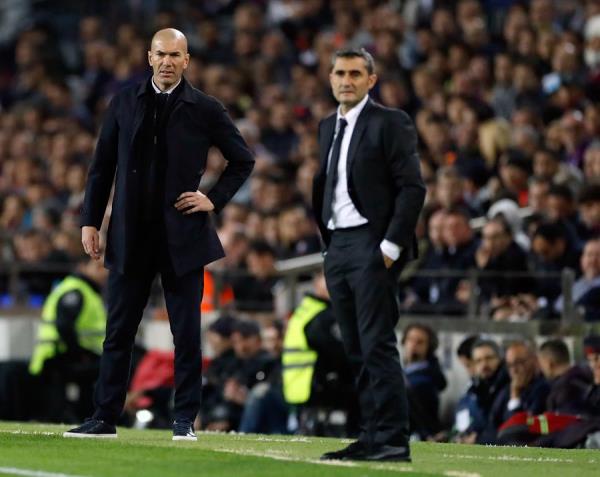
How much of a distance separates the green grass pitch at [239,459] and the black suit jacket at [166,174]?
40.0 inches

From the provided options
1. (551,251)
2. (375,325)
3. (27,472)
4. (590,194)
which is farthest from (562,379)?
(27,472)

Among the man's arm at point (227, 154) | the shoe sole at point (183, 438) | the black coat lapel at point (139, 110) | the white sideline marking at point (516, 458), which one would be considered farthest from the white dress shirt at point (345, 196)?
the shoe sole at point (183, 438)

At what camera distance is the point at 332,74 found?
8.63 m

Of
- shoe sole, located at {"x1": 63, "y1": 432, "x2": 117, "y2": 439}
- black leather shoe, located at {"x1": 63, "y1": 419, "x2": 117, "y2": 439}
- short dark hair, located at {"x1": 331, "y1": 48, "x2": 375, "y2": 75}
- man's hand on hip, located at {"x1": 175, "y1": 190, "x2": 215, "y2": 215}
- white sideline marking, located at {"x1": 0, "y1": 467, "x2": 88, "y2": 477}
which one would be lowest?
white sideline marking, located at {"x1": 0, "y1": 467, "x2": 88, "y2": 477}

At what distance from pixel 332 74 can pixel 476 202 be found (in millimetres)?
7030

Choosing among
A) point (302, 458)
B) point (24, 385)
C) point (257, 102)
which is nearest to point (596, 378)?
point (302, 458)

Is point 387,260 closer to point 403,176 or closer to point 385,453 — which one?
point 403,176

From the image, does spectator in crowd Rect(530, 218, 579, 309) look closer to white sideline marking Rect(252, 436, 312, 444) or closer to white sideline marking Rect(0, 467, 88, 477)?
white sideline marking Rect(252, 436, 312, 444)

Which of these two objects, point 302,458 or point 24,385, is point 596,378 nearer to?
point 302,458

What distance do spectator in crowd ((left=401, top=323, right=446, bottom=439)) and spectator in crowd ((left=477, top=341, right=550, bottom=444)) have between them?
0.71 meters

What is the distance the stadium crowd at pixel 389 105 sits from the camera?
13.7m

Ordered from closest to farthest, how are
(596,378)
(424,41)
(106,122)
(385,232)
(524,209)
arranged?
(385,232) < (106,122) < (596,378) < (524,209) < (424,41)

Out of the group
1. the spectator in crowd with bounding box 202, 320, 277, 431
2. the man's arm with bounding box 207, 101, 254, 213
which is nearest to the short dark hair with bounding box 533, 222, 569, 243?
the spectator in crowd with bounding box 202, 320, 277, 431

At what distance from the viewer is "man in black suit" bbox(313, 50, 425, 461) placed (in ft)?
27.6
